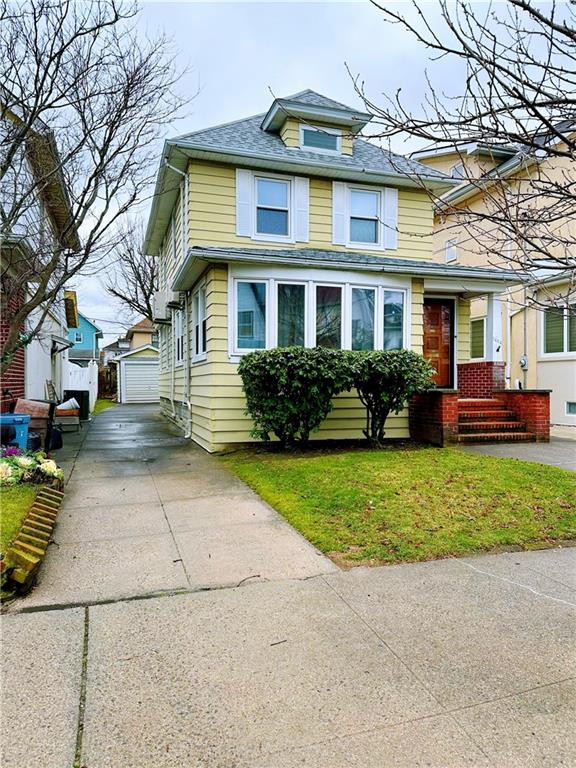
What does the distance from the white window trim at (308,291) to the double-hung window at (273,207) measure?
4.56 feet

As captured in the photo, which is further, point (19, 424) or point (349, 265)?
point (349, 265)

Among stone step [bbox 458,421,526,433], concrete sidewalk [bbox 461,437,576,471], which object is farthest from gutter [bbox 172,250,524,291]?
concrete sidewalk [bbox 461,437,576,471]

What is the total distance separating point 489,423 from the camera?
9.43 m

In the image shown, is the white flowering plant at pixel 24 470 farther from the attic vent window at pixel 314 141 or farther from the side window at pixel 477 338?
the side window at pixel 477 338

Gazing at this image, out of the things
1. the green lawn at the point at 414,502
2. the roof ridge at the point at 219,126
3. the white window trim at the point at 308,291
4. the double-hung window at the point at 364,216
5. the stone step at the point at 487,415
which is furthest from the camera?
the double-hung window at the point at 364,216

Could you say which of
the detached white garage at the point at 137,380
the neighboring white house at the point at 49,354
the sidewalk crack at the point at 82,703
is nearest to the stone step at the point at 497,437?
the sidewalk crack at the point at 82,703

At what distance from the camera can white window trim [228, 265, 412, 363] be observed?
28.9ft

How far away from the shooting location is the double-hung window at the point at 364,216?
1038cm

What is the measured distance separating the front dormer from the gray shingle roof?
139mm

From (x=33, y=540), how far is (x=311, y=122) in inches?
365

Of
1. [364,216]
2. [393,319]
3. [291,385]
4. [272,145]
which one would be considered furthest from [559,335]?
[291,385]

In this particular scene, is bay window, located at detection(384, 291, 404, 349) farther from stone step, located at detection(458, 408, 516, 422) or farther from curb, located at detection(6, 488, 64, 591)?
curb, located at detection(6, 488, 64, 591)

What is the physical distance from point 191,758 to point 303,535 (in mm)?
2618

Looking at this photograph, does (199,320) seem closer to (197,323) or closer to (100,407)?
(197,323)
